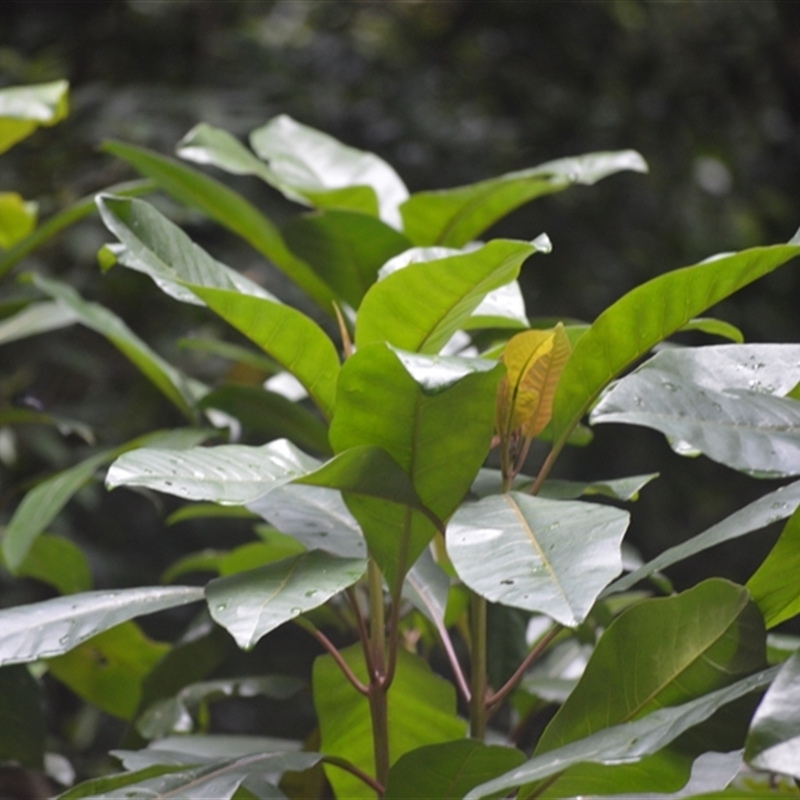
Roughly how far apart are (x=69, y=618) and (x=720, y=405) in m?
0.36

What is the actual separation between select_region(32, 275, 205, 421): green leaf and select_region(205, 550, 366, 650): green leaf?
0.34 meters

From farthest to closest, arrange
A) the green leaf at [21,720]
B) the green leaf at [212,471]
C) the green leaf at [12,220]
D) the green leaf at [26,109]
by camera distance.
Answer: the green leaf at [12,220] < the green leaf at [26,109] < the green leaf at [21,720] < the green leaf at [212,471]

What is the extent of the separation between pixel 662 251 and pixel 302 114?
2.78ft

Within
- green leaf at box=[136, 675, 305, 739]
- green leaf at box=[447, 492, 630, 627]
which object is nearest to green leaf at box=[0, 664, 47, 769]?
green leaf at box=[136, 675, 305, 739]

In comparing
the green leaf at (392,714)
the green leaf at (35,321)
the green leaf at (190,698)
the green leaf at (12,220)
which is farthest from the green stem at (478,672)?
the green leaf at (12,220)

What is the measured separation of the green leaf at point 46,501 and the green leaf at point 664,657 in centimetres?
41

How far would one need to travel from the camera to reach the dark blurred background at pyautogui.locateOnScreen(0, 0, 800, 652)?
1.85m

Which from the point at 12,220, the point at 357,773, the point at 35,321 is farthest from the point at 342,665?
the point at 12,220

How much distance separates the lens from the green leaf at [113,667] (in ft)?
3.05

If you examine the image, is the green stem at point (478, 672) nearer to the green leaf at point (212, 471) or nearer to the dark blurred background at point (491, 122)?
the green leaf at point (212, 471)

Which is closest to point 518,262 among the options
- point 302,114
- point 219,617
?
point 219,617

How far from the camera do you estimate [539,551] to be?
0.44 meters

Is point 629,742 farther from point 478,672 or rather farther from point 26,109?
point 26,109

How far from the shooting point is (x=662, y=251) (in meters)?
2.23
